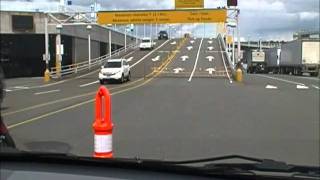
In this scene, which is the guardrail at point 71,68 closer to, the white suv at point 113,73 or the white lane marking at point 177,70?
the white suv at point 113,73

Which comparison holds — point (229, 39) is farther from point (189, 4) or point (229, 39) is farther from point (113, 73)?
point (113, 73)

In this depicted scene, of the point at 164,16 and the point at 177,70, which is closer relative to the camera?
the point at 164,16

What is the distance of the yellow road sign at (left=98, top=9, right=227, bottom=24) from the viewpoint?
50.1 m

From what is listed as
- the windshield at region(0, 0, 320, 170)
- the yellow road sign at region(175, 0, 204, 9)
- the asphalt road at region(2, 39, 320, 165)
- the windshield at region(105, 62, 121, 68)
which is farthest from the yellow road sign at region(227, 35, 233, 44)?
the asphalt road at region(2, 39, 320, 165)

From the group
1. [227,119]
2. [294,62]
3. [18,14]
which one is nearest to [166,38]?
[294,62]

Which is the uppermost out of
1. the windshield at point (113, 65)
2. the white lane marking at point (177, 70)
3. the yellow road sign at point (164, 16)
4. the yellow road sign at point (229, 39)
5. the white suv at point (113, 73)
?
the yellow road sign at point (164, 16)

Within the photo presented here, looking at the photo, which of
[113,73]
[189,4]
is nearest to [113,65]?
[113,73]

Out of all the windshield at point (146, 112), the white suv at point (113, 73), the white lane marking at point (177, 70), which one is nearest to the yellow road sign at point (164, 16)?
the windshield at point (146, 112)

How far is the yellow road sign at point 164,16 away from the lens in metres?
50.1

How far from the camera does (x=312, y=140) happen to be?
1318 centimetres

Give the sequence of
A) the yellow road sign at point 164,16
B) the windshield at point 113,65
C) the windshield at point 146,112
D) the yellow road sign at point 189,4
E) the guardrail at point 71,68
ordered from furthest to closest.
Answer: the guardrail at point 71,68 < the yellow road sign at point 164,16 < the yellow road sign at point 189,4 < the windshield at point 113,65 < the windshield at point 146,112

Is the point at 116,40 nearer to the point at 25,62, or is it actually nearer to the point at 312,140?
the point at 25,62

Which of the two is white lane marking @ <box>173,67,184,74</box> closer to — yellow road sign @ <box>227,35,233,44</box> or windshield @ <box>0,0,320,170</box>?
windshield @ <box>0,0,320,170</box>

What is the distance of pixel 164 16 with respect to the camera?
166 feet
